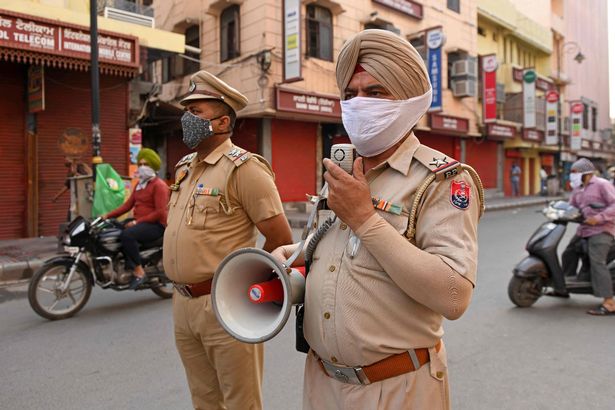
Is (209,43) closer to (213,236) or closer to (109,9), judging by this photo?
(109,9)

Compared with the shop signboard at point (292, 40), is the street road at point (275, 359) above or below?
below

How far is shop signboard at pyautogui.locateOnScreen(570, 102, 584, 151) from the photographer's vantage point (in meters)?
31.6

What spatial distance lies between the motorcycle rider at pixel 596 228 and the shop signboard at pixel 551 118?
24.5m

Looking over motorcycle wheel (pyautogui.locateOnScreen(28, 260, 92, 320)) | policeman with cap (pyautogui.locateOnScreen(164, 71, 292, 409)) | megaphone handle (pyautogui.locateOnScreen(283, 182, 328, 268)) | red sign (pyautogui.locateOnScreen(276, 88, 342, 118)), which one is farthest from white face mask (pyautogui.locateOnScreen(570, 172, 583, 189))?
red sign (pyautogui.locateOnScreen(276, 88, 342, 118))

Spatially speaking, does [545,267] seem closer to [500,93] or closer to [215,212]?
[215,212]

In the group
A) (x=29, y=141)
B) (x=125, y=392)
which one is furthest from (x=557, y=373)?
(x=29, y=141)

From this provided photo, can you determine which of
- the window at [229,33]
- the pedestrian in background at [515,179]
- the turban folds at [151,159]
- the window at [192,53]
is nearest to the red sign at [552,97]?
the pedestrian in background at [515,179]

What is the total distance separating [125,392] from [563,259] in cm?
488

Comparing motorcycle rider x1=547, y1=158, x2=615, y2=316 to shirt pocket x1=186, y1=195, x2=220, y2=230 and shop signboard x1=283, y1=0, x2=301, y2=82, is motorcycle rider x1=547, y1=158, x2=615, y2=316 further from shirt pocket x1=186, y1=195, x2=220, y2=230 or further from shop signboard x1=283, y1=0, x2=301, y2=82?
shop signboard x1=283, y1=0, x2=301, y2=82

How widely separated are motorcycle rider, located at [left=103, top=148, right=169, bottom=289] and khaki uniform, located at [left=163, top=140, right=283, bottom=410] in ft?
10.4

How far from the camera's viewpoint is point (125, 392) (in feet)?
11.1

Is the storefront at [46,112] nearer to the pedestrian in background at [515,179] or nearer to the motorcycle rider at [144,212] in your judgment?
the motorcycle rider at [144,212]

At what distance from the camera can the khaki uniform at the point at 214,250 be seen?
2182mm

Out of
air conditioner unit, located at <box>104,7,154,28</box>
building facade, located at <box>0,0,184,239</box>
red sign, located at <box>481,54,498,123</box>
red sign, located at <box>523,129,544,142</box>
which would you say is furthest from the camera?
red sign, located at <box>523,129,544,142</box>
